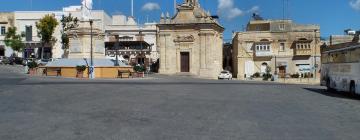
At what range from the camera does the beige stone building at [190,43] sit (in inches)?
2382

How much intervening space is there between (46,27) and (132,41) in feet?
42.9

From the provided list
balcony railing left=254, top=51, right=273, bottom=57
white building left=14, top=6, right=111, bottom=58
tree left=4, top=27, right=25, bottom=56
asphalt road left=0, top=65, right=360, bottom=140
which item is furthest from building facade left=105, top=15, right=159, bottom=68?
asphalt road left=0, top=65, right=360, bottom=140

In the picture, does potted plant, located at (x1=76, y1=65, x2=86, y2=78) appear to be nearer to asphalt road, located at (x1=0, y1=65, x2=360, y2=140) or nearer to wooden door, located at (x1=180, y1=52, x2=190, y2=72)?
asphalt road, located at (x1=0, y1=65, x2=360, y2=140)

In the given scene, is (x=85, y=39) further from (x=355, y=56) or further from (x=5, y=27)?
(x=5, y=27)

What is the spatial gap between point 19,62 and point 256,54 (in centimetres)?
3337

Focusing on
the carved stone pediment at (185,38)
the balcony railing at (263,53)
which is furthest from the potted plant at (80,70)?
the balcony railing at (263,53)

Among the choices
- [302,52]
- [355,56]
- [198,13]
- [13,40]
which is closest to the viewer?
[355,56]

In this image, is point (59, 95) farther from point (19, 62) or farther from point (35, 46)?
point (35, 46)

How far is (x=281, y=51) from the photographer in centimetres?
7281

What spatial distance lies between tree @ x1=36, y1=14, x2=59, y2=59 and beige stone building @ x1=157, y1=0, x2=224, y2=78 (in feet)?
73.1

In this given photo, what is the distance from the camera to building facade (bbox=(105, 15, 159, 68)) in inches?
2902

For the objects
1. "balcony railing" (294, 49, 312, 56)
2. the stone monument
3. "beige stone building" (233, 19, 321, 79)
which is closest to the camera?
the stone monument

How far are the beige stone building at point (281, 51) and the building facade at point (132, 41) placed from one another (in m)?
13.4

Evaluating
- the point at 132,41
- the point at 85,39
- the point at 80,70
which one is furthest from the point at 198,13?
the point at 80,70
